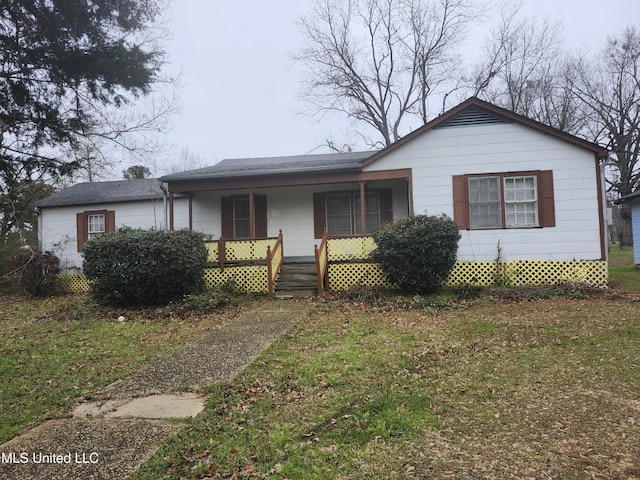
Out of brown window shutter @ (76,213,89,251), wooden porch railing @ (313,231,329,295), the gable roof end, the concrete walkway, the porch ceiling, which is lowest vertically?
the concrete walkway

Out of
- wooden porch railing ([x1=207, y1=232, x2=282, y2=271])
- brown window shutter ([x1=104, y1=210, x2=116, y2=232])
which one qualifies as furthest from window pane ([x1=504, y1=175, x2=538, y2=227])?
brown window shutter ([x1=104, y1=210, x2=116, y2=232])

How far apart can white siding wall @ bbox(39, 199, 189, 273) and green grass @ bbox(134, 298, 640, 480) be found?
33.6 ft

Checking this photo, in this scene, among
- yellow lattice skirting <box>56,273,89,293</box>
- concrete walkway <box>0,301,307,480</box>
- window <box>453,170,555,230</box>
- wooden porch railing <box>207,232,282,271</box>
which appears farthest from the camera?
yellow lattice skirting <box>56,273,89,293</box>

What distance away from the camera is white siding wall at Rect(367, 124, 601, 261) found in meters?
10.4

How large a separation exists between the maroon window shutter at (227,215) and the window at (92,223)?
4.49 m

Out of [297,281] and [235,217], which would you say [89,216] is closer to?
[235,217]

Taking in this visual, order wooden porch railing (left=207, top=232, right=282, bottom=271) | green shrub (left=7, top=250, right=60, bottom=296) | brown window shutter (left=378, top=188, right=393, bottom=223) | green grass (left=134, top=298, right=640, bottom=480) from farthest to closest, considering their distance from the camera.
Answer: brown window shutter (left=378, top=188, right=393, bottom=223) → green shrub (left=7, top=250, right=60, bottom=296) → wooden porch railing (left=207, top=232, right=282, bottom=271) → green grass (left=134, top=298, right=640, bottom=480)

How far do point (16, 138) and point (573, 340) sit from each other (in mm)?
8691

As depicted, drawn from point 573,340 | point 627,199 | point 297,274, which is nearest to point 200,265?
point 297,274

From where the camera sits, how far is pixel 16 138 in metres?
5.75

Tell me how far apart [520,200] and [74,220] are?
51.3 feet

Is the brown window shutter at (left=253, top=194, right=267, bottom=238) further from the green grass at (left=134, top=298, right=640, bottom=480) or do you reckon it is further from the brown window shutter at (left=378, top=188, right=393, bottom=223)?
the green grass at (left=134, top=298, right=640, bottom=480)

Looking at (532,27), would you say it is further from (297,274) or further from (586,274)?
(297,274)

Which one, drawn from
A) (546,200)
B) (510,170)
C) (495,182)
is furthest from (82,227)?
(546,200)
